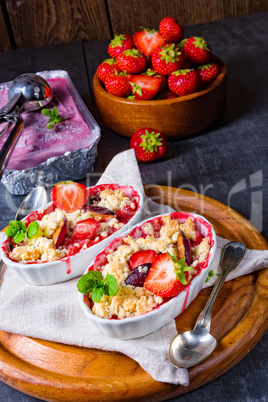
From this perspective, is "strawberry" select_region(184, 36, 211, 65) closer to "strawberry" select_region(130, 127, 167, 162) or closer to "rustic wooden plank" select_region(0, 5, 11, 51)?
"strawberry" select_region(130, 127, 167, 162)

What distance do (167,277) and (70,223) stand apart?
351 mm

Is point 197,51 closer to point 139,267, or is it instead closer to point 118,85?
point 118,85

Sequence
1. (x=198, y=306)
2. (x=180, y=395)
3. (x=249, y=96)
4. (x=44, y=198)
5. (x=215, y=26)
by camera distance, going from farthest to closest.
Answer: (x=215, y=26)
(x=249, y=96)
(x=44, y=198)
(x=198, y=306)
(x=180, y=395)

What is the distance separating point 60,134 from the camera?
171cm

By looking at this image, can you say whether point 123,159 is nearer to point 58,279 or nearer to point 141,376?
point 58,279

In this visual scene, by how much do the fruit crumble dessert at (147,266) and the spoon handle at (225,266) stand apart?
74 mm

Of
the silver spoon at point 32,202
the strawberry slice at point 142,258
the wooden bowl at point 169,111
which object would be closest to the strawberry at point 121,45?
the wooden bowl at point 169,111

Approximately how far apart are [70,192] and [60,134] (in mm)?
419

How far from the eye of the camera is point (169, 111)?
173 centimetres

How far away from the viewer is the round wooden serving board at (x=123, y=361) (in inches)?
39.9

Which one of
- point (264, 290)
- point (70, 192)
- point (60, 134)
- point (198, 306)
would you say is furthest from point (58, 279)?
point (60, 134)

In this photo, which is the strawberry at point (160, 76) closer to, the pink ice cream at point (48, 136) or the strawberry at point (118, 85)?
the strawberry at point (118, 85)

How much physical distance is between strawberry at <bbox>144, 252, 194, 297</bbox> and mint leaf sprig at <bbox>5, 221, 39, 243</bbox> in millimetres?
334

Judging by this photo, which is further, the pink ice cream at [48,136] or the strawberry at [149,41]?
the strawberry at [149,41]
